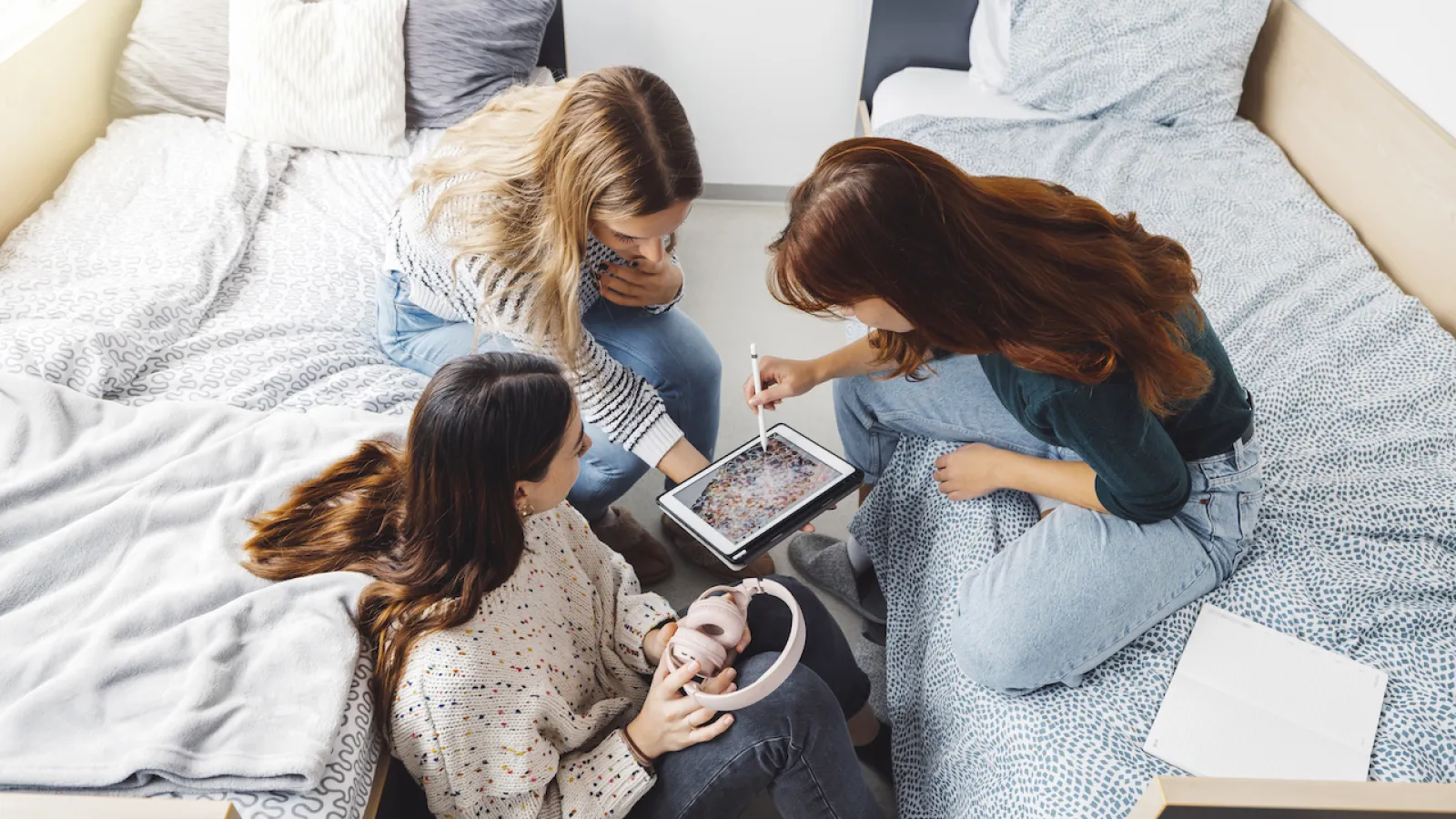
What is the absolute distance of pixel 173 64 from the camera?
200 centimetres

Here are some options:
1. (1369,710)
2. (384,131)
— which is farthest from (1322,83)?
(384,131)

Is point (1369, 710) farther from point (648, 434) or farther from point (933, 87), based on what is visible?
point (933, 87)

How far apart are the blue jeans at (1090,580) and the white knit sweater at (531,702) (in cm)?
42

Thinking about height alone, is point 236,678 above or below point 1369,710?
above

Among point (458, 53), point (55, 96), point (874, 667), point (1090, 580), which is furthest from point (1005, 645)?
point (55, 96)

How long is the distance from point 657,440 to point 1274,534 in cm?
84

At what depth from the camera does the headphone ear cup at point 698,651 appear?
3.43 feet

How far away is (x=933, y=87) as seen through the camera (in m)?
2.35

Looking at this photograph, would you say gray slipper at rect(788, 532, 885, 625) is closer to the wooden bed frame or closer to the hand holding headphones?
the hand holding headphones

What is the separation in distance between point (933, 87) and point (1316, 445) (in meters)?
1.35

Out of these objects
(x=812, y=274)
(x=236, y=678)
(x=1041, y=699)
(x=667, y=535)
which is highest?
(x=812, y=274)

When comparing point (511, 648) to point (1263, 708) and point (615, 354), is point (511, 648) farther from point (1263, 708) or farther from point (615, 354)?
point (1263, 708)

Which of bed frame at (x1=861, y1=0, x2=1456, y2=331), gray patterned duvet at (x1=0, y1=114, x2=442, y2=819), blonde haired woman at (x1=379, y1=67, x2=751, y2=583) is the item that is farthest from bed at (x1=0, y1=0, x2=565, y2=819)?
bed frame at (x1=861, y1=0, x2=1456, y2=331)

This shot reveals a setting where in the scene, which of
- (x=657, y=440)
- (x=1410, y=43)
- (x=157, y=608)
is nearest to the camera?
(x=157, y=608)
